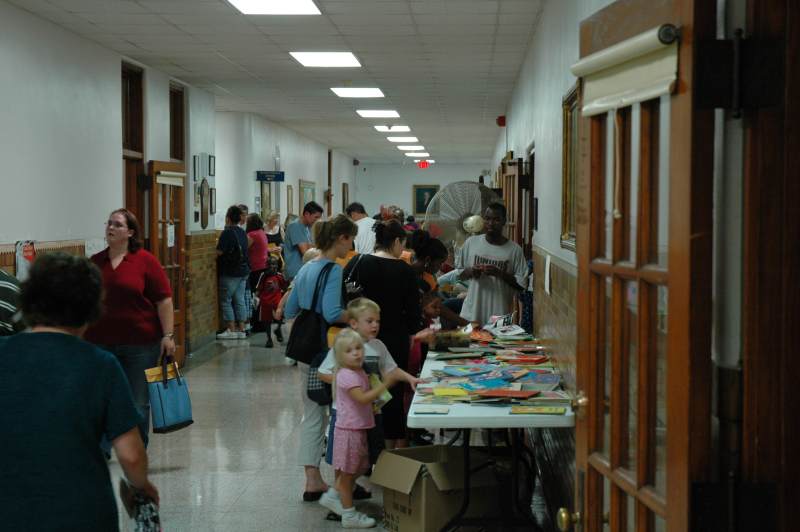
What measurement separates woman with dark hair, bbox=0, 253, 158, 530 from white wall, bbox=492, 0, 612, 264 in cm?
222

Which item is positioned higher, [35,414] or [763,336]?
[763,336]

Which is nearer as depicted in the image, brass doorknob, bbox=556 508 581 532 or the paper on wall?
brass doorknob, bbox=556 508 581 532

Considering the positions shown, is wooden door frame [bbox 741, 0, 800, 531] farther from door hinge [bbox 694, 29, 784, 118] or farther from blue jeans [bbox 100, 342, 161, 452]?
blue jeans [bbox 100, 342, 161, 452]

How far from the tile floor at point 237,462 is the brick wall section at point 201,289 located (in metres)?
1.32

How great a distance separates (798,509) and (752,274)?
0.48 meters

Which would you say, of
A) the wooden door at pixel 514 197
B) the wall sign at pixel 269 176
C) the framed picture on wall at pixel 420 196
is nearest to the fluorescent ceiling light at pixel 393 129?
the wall sign at pixel 269 176

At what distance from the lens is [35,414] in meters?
2.54

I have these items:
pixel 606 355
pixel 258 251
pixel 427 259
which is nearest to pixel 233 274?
pixel 258 251

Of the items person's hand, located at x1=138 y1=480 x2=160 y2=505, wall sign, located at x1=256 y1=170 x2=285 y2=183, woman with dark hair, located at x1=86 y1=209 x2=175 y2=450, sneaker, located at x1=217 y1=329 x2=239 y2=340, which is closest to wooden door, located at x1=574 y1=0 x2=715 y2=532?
person's hand, located at x1=138 y1=480 x2=160 y2=505

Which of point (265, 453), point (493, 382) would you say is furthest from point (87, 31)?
point (493, 382)

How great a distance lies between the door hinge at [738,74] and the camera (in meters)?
1.97

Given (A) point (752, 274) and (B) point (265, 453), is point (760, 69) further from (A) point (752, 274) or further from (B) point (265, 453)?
(B) point (265, 453)

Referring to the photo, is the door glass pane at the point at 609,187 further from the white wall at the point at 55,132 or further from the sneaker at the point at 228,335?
the sneaker at the point at 228,335

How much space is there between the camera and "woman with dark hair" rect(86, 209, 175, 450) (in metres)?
5.39
